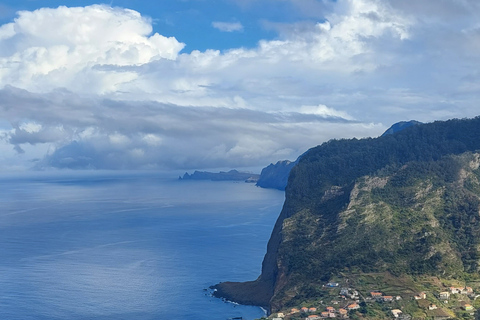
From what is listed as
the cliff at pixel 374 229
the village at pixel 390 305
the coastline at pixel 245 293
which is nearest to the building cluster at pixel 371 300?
the village at pixel 390 305

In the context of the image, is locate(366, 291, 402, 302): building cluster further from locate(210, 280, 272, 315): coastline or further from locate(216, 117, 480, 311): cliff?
locate(210, 280, 272, 315): coastline

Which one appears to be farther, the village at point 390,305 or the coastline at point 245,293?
the coastline at point 245,293

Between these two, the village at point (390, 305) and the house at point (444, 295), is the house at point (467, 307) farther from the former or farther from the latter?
the house at point (444, 295)

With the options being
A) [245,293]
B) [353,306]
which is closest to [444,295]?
[353,306]

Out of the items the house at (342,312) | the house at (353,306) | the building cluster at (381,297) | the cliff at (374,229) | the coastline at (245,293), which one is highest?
the cliff at (374,229)

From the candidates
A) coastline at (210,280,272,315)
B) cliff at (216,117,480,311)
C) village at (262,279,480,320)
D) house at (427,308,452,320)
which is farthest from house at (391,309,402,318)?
coastline at (210,280,272,315)

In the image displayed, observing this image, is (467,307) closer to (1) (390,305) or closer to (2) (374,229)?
(1) (390,305)

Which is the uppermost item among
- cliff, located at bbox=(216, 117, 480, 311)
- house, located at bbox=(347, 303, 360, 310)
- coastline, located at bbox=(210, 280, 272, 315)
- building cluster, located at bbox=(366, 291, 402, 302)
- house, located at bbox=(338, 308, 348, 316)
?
cliff, located at bbox=(216, 117, 480, 311)
